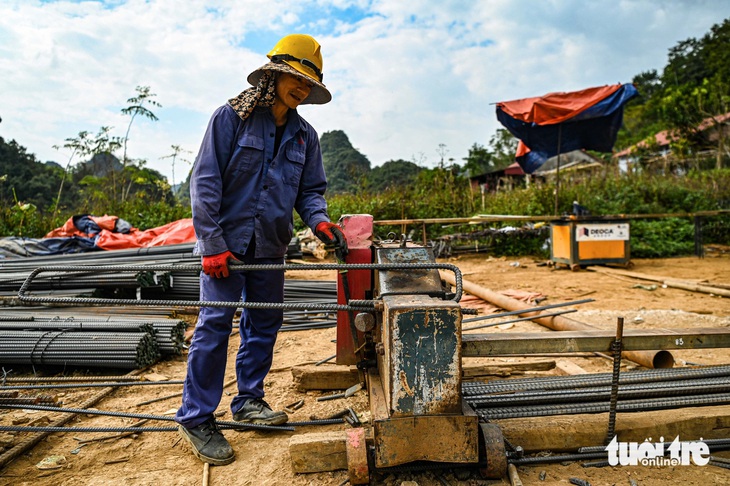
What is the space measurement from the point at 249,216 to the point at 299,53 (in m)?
0.82

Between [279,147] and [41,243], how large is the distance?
20.3 feet

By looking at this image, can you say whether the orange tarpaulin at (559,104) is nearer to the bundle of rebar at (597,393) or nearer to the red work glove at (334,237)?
the bundle of rebar at (597,393)

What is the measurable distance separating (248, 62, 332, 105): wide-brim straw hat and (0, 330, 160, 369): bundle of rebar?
2306 millimetres

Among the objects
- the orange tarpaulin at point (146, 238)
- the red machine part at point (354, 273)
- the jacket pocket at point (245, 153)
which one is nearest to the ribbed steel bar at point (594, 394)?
the red machine part at point (354, 273)

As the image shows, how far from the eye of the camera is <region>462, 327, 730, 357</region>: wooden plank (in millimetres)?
1961

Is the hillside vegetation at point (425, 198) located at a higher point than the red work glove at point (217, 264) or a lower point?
higher

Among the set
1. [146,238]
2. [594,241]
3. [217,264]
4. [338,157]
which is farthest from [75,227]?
[338,157]

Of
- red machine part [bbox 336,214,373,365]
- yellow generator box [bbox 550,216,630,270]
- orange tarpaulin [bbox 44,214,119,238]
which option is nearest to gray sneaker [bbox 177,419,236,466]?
red machine part [bbox 336,214,373,365]

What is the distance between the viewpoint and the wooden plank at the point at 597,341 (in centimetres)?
196

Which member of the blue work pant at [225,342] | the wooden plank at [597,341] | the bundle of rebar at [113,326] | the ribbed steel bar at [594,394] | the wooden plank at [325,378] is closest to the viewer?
the wooden plank at [597,341]

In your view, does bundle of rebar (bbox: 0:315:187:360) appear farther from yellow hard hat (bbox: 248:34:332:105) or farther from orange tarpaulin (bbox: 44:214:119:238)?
orange tarpaulin (bbox: 44:214:119:238)

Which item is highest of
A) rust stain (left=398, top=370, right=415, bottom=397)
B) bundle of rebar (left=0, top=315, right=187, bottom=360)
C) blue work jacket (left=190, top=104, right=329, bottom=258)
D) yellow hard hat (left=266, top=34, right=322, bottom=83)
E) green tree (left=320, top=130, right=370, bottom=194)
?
green tree (left=320, top=130, right=370, bottom=194)

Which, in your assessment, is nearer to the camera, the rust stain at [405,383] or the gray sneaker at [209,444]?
the rust stain at [405,383]

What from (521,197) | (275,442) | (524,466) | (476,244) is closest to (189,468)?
(275,442)
